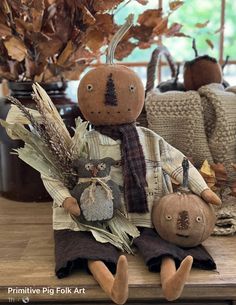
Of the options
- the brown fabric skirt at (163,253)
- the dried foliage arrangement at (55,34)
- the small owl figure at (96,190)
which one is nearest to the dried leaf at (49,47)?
the dried foliage arrangement at (55,34)

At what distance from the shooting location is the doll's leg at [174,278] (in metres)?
0.43

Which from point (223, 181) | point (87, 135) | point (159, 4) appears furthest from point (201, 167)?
point (159, 4)

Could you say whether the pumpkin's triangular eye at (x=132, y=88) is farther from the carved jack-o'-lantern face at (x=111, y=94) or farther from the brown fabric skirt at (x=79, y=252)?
the brown fabric skirt at (x=79, y=252)

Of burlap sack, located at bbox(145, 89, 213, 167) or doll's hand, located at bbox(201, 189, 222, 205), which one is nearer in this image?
doll's hand, located at bbox(201, 189, 222, 205)

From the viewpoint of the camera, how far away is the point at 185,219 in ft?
1.70

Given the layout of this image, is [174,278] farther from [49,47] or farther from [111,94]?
[49,47]

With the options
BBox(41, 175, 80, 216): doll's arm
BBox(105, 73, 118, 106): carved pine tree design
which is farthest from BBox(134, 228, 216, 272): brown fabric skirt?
BBox(105, 73, 118, 106): carved pine tree design

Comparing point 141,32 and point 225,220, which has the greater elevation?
point 141,32

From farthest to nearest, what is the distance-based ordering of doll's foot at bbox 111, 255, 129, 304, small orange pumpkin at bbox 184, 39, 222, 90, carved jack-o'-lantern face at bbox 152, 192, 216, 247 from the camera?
small orange pumpkin at bbox 184, 39, 222, 90 < carved jack-o'-lantern face at bbox 152, 192, 216, 247 < doll's foot at bbox 111, 255, 129, 304

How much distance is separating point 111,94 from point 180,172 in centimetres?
15

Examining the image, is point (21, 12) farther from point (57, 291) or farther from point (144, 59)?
point (144, 59)

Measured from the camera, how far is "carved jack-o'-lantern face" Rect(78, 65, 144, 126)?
551 millimetres

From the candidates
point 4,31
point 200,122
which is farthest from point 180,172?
point 4,31

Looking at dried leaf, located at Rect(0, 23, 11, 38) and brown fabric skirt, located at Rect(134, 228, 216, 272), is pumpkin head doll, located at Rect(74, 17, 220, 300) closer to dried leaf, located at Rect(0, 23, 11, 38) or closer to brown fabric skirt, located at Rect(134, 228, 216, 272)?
brown fabric skirt, located at Rect(134, 228, 216, 272)
